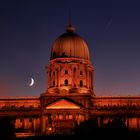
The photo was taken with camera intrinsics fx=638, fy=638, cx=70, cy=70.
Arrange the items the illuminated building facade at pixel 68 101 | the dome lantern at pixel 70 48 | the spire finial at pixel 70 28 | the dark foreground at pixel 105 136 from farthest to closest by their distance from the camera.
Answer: the spire finial at pixel 70 28 → the dome lantern at pixel 70 48 → the illuminated building facade at pixel 68 101 → the dark foreground at pixel 105 136

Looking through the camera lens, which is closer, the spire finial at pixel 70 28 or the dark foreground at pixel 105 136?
the dark foreground at pixel 105 136

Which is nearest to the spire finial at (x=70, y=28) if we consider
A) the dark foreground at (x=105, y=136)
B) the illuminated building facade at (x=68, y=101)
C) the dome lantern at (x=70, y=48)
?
the illuminated building facade at (x=68, y=101)

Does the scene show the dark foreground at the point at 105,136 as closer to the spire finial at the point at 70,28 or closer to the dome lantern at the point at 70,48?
the dome lantern at the point at 70,48

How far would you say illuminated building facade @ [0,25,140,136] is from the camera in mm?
138875

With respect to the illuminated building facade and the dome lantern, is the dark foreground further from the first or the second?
the dome lantern

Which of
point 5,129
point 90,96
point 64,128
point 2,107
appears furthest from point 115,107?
point 5,129

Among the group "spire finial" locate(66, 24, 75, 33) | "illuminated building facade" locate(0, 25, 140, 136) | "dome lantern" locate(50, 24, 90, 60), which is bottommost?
"illuminated building facade" locate(0, 25, 140, 136)

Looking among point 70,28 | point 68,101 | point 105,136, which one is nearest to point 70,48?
point 70,28

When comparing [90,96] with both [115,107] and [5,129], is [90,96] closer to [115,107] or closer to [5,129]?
[115,107]

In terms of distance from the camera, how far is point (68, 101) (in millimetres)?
139875

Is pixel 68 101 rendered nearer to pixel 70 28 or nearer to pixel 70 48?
Answer: pixel 70 48

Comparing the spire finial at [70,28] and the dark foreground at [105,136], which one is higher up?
the spire finial at [70,28]

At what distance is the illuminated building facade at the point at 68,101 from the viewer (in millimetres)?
138875

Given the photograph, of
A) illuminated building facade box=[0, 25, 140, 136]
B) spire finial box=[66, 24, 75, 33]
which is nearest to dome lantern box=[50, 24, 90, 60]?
illuminated building facade box=[0, 25, 140, 136]
